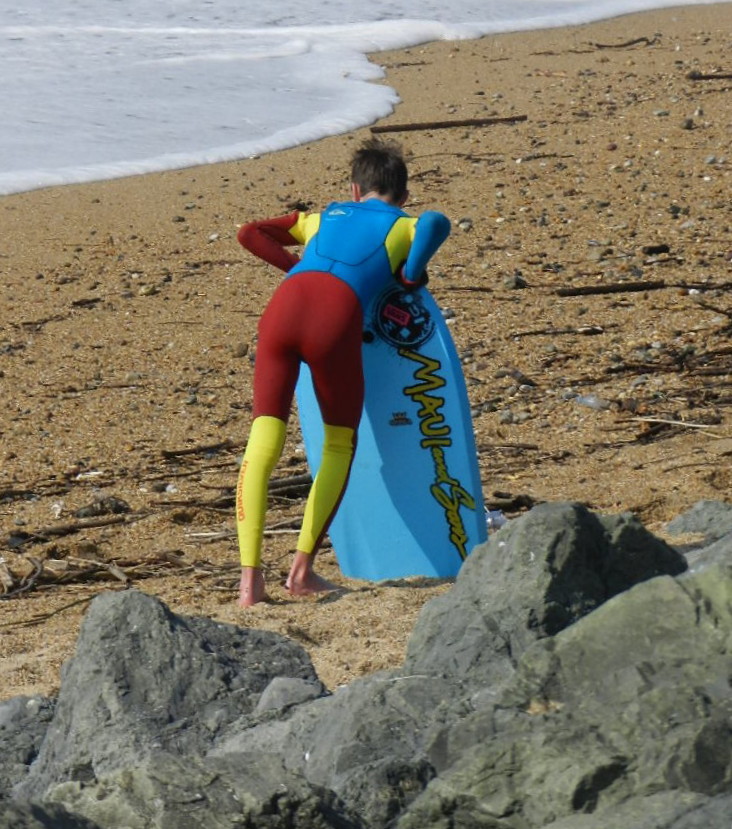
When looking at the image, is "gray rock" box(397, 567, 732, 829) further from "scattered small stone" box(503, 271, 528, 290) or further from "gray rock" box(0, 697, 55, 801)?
"scattered small stone" box(503, 271, 528, 290)

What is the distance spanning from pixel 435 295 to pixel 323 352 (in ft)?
11.6

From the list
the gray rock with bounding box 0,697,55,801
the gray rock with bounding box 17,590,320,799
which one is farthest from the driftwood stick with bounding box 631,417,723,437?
A: the gray rock with bounding box 0,697,55,801

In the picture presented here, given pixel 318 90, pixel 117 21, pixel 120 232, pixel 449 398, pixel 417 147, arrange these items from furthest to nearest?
pixel 117 21
pixel 318 90
pixel 417 147
pixel 120 232
pixel 449 398

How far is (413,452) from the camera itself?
508 centimetres

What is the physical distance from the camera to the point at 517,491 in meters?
5.67

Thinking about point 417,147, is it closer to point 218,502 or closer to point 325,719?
point 218,502

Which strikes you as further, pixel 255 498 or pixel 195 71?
pixel 195 71

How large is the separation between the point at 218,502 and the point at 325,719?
2.72 meters

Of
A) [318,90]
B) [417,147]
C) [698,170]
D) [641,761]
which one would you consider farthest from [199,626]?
[318,90]

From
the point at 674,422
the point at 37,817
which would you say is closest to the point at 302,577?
the point at 674,422

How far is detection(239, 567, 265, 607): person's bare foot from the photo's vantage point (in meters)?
4.62

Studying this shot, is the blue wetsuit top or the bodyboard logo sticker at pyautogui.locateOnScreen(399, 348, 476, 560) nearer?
the blue wetsuit top

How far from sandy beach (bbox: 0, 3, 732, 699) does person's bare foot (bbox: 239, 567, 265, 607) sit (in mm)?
46

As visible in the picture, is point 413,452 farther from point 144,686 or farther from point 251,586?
point 144,686
